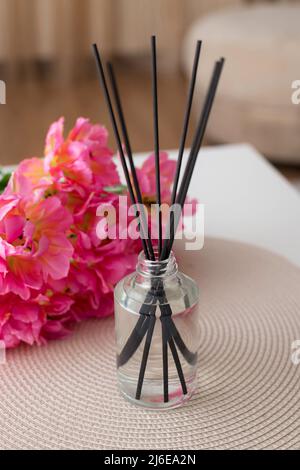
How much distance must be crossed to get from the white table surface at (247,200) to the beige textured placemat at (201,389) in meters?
0.17

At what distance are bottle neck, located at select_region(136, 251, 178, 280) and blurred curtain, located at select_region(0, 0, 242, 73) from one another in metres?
2.52

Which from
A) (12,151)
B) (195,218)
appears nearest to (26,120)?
(12,151)

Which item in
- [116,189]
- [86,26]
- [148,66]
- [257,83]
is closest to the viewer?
[116,189]

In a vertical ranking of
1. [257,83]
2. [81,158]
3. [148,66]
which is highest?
[81,158]

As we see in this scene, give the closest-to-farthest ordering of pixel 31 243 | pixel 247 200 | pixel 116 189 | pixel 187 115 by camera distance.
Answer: pixel 187 115 → pixel 31 243 → pixel 116 189 → pixel 247 200

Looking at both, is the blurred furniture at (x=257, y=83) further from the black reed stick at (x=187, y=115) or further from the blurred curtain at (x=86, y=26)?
the black reed stick at (x=187, y=115)

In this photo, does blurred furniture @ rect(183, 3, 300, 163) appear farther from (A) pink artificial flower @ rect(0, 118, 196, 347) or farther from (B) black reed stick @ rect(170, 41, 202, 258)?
(B) black reed stick @ rect(170, 41, 202, 258)

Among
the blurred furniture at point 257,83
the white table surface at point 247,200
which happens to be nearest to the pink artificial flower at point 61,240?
the white table surface at point 247,200

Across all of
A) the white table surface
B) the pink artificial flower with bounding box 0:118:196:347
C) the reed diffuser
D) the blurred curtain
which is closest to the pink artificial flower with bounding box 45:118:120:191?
the pink artificial flower with bounding box 0:118:196:347

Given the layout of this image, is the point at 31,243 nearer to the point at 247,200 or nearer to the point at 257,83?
the point at 247,200

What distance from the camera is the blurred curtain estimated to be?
10.2 feet

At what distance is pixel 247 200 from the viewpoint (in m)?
1.30

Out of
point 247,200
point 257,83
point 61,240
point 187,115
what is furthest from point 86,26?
point 187,115

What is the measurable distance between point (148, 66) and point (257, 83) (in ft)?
4.15
